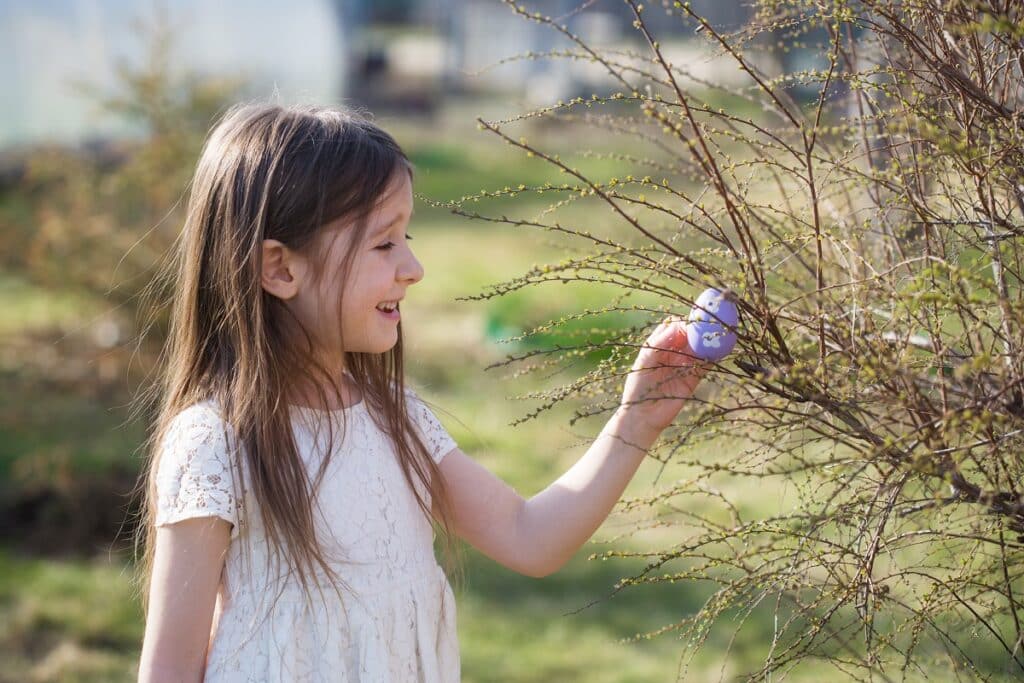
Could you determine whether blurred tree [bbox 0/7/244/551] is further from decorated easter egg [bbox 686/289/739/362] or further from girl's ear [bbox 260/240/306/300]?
decorated easter egg [bbox 686/289/739/362]

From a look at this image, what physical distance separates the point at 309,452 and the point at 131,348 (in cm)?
415

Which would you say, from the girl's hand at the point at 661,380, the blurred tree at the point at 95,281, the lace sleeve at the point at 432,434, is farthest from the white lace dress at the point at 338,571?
the blurred tree at the point at 95,281

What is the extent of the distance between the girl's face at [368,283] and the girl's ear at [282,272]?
2 cm

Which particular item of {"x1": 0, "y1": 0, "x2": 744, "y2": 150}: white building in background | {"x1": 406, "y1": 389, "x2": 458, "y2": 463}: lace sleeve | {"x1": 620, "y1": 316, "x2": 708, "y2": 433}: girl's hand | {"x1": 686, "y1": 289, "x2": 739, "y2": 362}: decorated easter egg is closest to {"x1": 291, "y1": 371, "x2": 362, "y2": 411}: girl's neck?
{"x1": 406, "y1": 389, "x2": 458, "y2": 463}: lace sleeve

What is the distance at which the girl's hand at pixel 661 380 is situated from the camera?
5.90 feet

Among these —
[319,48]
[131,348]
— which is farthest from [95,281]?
[319,48]

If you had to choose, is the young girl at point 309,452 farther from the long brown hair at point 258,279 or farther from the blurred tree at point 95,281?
the blurred tree at point 95,281

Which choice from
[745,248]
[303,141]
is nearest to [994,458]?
[745,248]

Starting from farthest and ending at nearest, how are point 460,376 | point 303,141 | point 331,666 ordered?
point 460,376 < point 303,141 < point 331,666

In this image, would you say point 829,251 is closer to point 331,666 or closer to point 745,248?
point 745,248

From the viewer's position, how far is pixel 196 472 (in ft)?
5.68

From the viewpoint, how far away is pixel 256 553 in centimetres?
178

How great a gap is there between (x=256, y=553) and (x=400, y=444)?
1.06 feet

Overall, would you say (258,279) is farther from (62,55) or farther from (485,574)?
(62,55)
